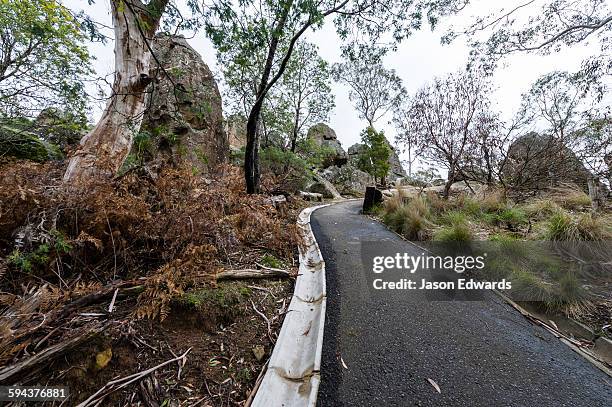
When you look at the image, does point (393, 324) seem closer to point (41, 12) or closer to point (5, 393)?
point (5, 393)

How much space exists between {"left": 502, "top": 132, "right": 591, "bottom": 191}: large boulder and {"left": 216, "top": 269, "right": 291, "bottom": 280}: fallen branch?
7.14 metres

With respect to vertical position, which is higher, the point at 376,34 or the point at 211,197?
the point at 376,34

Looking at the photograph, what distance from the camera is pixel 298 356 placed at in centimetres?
124

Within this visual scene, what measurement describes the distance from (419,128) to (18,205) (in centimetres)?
827

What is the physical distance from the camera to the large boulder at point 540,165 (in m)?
5.61

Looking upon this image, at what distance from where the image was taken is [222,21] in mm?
2199

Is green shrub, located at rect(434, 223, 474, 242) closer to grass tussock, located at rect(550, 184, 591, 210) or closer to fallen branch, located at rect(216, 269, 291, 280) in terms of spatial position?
fallen branch, located at rect(216, 269, 291, 280)

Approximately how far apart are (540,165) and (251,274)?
26.0 feet

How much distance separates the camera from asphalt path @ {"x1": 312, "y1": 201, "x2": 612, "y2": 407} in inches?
43.4

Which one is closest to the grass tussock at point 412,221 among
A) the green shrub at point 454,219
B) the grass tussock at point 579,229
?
the green shrub at point 454,219

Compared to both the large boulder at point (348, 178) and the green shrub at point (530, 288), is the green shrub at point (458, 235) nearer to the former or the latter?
the green shrub at point (530, 288)

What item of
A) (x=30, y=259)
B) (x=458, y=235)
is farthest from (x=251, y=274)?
(x=458, y=235)

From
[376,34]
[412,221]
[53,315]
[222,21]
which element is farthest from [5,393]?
[376,34]

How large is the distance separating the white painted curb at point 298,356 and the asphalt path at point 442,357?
81 mm
